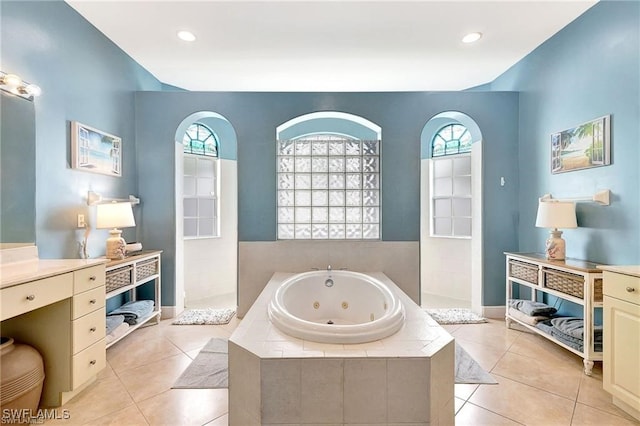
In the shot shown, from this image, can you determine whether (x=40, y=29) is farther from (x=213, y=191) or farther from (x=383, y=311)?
(x=383, y=311)

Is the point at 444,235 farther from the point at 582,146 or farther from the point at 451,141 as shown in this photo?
the point at 582,146

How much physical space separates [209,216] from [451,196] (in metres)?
3.43

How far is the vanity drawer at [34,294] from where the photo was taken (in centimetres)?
149

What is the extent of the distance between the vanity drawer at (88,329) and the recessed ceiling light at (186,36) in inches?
94.0

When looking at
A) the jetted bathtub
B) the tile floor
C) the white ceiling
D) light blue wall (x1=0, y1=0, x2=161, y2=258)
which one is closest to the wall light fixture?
light blue wall (x1=0, y1=0, x2=161, y2=258)

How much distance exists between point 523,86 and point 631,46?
1155 mm

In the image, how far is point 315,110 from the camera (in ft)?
11.2

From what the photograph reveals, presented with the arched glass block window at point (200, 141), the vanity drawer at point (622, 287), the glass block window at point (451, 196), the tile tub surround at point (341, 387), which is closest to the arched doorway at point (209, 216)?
the arched glass block window at point (200, 141)

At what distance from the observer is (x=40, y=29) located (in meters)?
2.18

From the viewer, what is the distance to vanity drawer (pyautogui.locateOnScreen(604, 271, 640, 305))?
1.72m

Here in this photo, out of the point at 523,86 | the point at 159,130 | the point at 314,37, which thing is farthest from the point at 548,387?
the point at 159,130

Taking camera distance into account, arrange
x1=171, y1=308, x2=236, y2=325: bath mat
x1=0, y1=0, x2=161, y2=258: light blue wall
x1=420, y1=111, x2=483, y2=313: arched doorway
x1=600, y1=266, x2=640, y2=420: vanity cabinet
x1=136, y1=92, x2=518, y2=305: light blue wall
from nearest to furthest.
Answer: x1=600, y1=266, x2=640, y2=420: vanity cabinet, x1=0, y1=0, x2=161, y2=258: light blue wall, x1=171, y1=308, x2=236, y2=325: bath mat, x1=136, y1=92, x2=518, y2=305: light blue wall, x1=420, y1=111, x2=483, y2=313: arched doorway

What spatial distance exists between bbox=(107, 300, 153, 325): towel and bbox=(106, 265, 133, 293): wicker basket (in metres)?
0.26

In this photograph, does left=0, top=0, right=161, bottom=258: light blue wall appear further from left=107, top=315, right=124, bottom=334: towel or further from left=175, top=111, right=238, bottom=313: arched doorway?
left=175, top=111, right=238, bottom=313: arched doorway
